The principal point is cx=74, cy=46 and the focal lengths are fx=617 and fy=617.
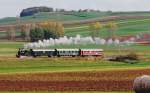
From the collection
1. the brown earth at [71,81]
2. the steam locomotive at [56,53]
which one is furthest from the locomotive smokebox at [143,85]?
the steam locomotive at [56,53]

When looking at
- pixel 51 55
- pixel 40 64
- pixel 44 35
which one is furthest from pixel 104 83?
pixel 44 35

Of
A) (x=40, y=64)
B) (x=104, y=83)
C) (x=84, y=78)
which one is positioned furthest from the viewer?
(x=40, y=64)

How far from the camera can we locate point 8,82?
65.6 m

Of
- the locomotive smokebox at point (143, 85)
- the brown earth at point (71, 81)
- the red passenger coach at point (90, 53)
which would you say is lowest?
the red passenger coach at point (90, 53)

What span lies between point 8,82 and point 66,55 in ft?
212

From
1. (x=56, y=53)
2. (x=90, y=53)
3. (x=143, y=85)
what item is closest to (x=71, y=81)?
(x=143, y=85)

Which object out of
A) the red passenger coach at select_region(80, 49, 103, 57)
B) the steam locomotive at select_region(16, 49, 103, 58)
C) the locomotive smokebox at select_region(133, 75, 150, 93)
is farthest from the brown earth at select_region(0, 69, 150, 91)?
the red passenger coach at select_region(80, 49, 103, 57)

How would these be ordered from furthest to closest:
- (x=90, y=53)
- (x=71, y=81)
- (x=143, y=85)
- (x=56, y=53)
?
(x=90, y=53)
(x=56, y=53)
(x=71, y=81)
(x=143, y=85)

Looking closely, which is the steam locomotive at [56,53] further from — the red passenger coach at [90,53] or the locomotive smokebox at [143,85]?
the locomotive smokebox at [143,85]

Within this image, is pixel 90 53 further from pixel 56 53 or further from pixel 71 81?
pixel 71 81

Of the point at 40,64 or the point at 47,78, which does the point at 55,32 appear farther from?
the point at 47,78

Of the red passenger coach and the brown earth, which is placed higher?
the brown earth

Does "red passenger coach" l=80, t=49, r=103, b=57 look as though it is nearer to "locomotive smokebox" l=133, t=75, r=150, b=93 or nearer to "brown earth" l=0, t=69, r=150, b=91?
"brown earth" l=0, t=69, r=150, b=91

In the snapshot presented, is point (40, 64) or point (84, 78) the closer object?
point (84, 78)
